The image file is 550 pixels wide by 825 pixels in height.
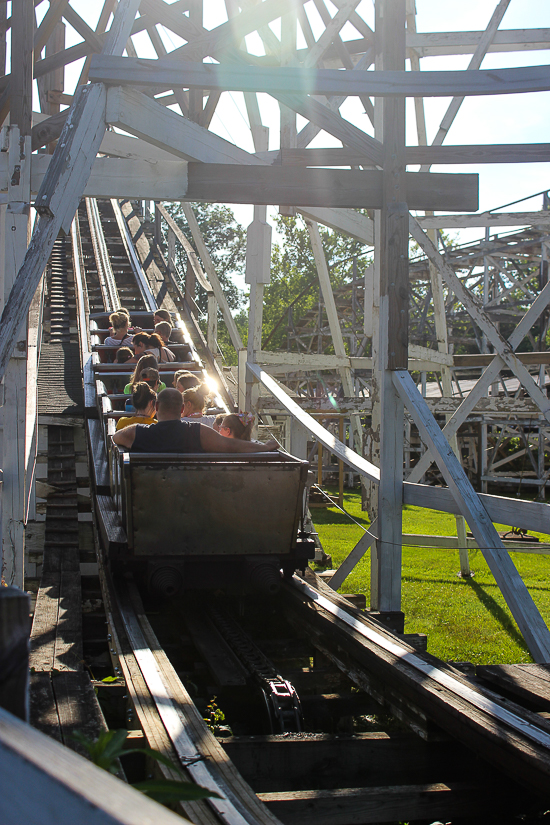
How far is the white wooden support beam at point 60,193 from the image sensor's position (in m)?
5.07

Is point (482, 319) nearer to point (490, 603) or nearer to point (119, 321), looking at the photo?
point (490, 603)

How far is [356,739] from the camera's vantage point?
3.29 meters

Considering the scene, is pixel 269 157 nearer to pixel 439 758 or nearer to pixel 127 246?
pixel 439 758

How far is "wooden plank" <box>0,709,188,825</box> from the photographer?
78 cm

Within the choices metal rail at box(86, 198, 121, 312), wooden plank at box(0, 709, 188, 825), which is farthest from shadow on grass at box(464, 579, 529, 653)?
metal rail at box(86, 198, 121, 312)

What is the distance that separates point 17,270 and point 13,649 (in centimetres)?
543

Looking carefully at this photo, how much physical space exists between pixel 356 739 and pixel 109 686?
45.7 inches

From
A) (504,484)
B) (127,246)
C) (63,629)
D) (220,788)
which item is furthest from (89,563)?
(504,484)

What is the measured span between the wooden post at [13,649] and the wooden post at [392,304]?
5.01 meters

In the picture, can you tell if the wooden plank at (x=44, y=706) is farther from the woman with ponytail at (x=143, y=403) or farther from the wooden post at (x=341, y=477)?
the wooden post at (x=341, y=477)

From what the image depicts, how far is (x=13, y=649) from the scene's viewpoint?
1.12 m

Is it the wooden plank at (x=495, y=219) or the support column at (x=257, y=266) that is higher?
the wooden plank at (x=495, y=219)

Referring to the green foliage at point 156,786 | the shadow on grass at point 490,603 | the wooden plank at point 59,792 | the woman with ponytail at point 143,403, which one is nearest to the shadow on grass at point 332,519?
the shadow on grass at point 490,603

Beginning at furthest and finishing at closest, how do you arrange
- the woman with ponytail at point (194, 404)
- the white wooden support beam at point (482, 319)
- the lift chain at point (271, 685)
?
1. the woman with ponytail at point (194, 404)
2. the white wooden support beam at point (482, 319)
3. the lift chain at point (271, 685)
